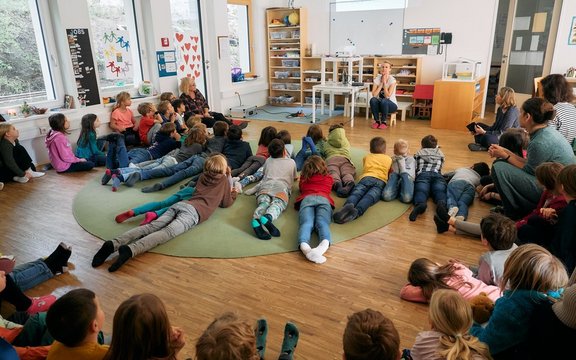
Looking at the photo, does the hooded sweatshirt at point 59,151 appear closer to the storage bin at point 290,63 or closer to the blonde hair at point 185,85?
the blonde hair at point 185,85

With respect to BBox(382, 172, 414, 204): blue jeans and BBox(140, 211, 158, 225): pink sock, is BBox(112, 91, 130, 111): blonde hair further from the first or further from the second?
BBox(382, 172, 414, 204): blue jeans

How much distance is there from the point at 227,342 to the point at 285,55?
865 cm

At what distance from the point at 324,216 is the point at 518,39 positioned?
6.88 metres

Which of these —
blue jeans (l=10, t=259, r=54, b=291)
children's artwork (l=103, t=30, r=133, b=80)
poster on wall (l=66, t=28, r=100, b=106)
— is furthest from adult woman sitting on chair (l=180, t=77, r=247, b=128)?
blue jeans (l=10, t=259, r=54, b=291)

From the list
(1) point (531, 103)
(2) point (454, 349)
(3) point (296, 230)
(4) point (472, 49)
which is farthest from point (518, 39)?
(2) point (454, 349)

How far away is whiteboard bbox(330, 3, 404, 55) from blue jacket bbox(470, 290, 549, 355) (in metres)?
7.44

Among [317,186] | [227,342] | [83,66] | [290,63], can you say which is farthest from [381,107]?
[227,342]

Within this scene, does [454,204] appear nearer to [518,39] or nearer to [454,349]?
[454,349]

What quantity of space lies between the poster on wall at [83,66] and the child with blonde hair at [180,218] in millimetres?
3222

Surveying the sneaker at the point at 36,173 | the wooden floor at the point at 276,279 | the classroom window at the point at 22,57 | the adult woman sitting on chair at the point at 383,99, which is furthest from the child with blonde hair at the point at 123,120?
the adult woman sitting on chair at the point at 383,99

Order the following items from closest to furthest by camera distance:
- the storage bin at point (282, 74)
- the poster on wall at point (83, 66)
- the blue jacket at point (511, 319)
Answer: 1. the blue jacket at point (511, 319)
2. the poster on wall at point (83, 66)
3. the storage bin at point (282, 74)

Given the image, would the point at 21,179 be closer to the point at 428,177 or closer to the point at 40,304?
the point at 40,304

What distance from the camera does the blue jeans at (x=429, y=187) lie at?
12.4 feet

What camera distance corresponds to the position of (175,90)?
7125mm
